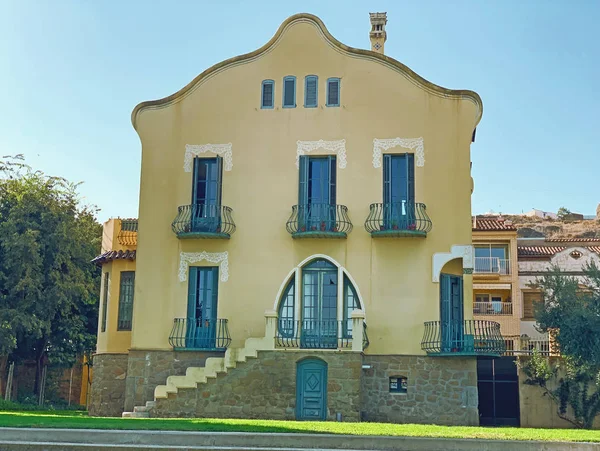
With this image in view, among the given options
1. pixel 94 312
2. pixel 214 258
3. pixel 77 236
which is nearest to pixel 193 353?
pixel 214 258

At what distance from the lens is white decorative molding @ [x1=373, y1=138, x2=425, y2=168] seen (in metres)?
27.4

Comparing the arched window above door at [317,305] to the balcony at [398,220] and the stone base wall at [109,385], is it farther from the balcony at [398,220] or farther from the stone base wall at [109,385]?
the stone base wall at [109,385]

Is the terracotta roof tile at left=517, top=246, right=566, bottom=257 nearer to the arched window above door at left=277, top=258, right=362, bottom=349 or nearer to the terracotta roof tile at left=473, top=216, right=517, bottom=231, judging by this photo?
the terracotta roof tile at left=473, top=216, right=517, bottom=231

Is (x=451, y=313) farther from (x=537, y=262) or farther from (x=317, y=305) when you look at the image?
(x=537, y=262)

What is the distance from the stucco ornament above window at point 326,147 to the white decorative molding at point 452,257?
14.5ft

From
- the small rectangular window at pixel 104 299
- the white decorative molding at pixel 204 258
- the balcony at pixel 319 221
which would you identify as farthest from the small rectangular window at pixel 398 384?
the small rectangular window at pixel 104 299

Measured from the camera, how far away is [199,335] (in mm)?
27594

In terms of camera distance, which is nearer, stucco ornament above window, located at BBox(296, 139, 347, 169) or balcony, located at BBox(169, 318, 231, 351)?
balcony, located at BBox(169, 318, 231, 351)

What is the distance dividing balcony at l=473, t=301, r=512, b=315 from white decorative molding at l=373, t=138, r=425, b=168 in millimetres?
23659

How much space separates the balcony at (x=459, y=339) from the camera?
2605 centimetres

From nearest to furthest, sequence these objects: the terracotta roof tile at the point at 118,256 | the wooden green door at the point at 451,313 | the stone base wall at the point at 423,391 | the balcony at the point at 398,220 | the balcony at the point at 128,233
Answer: the stone base wall at the point at 423,391 → the wooden green door at the point at 451,313 → the balcony at the point at 398,220 → the terracotta roof tile at the point at 118,256 → the balcony at the point at 128,233

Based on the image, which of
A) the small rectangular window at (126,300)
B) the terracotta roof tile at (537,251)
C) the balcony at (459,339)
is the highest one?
the terracotta roof tile at (537,251)

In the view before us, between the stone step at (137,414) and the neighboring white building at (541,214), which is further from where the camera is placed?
the neighboring white building at (541,214)

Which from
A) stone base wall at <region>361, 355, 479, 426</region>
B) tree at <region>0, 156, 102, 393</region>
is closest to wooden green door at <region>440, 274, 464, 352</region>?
stone base wall at <region>361, 355, 479, 426</region>
